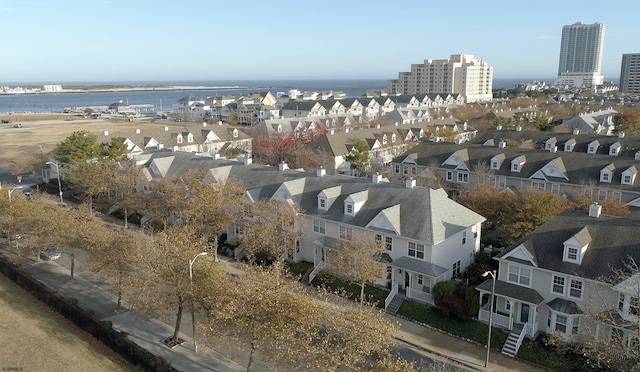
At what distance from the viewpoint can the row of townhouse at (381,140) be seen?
2820 inches

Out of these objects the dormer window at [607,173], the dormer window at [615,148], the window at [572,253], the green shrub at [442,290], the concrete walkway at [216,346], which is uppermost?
the dormer window at [615,148]

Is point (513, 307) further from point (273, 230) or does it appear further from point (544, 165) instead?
point (544, 165)

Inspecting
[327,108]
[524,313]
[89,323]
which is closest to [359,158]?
[524,313]

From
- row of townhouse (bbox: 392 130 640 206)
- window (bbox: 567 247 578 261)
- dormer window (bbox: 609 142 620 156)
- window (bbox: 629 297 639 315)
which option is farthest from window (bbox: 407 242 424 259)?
dormer window (bbox: 609 142 620 156)

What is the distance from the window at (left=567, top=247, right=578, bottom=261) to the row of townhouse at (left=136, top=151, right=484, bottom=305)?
322 inches

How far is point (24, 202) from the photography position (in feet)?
142

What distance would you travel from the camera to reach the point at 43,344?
2948 cm

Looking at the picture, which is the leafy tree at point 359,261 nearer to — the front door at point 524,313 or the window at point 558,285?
the front door at point 524,313

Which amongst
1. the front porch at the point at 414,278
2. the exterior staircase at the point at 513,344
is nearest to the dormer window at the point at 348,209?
the front porch at the point at 414,278

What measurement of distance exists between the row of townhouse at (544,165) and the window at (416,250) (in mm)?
22711

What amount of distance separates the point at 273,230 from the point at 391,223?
9.33 m

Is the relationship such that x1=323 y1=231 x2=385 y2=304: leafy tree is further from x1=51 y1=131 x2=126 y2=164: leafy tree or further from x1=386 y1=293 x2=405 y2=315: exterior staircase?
x1=51 y1=131 x2=126 y2=164: leafy tree

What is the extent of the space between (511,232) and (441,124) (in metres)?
58.8

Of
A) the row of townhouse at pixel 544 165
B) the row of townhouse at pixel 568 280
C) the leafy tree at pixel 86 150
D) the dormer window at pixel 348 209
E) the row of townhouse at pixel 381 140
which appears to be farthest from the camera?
the row of townhouse at pixel 381 140
